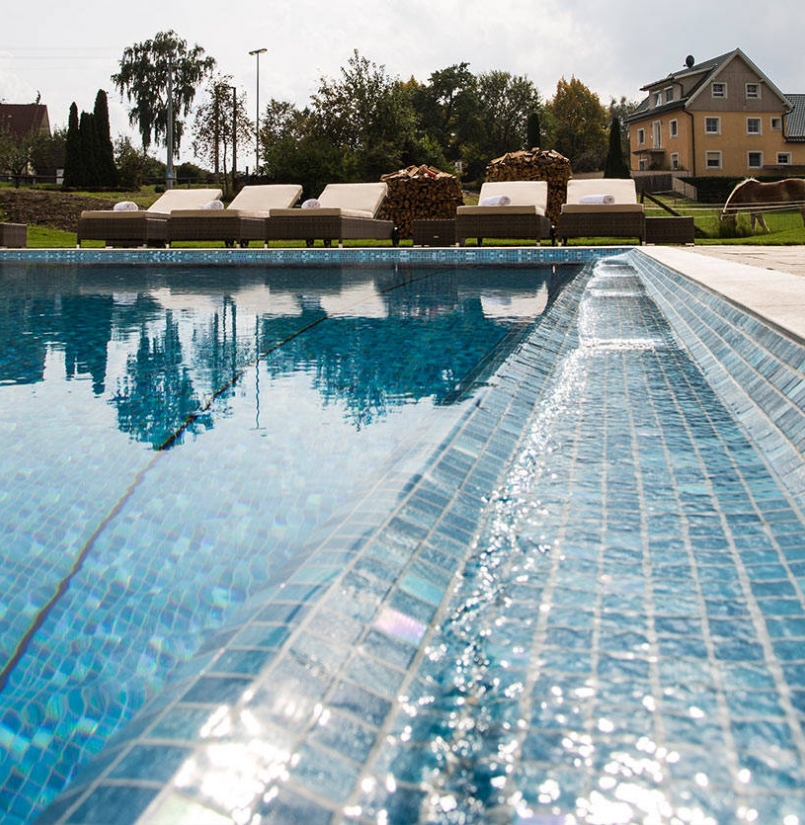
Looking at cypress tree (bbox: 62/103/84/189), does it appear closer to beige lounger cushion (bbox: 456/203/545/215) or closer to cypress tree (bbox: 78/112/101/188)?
cypress tree (bbox: 78/112/101/188)

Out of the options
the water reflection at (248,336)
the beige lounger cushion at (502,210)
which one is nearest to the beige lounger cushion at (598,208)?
the beige lounger cushion at (502,210)

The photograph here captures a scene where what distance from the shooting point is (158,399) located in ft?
9.61

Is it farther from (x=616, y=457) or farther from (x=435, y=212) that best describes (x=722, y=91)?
(x=616, y=457)

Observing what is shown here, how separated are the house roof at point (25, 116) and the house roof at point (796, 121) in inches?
1897

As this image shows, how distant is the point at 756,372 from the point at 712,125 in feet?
139

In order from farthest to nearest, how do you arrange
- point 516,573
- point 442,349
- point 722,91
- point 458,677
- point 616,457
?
point 722,91 < point 442,349 < point 616,457 < point 516,573 < point 458,677

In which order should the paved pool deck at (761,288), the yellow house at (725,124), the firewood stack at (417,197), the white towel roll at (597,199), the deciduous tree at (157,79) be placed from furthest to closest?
the deciduous tree at (157,79) → the yellow house at (725,124) → the firewood stack at (417,197) → the white towel roll at (597,199) → the paved pool deck at (761,288)

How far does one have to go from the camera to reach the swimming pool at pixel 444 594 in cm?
85

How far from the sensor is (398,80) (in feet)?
91.1

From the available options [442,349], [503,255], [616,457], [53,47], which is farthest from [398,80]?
[53,47]

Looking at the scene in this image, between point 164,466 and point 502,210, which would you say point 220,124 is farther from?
point 164,466

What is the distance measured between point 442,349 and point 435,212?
43.6 ft

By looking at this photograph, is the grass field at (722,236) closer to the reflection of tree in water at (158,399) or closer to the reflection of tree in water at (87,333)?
the reflection of tree in water at (87,333)

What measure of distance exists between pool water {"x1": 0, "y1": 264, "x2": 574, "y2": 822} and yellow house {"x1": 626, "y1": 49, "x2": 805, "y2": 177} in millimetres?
39630
